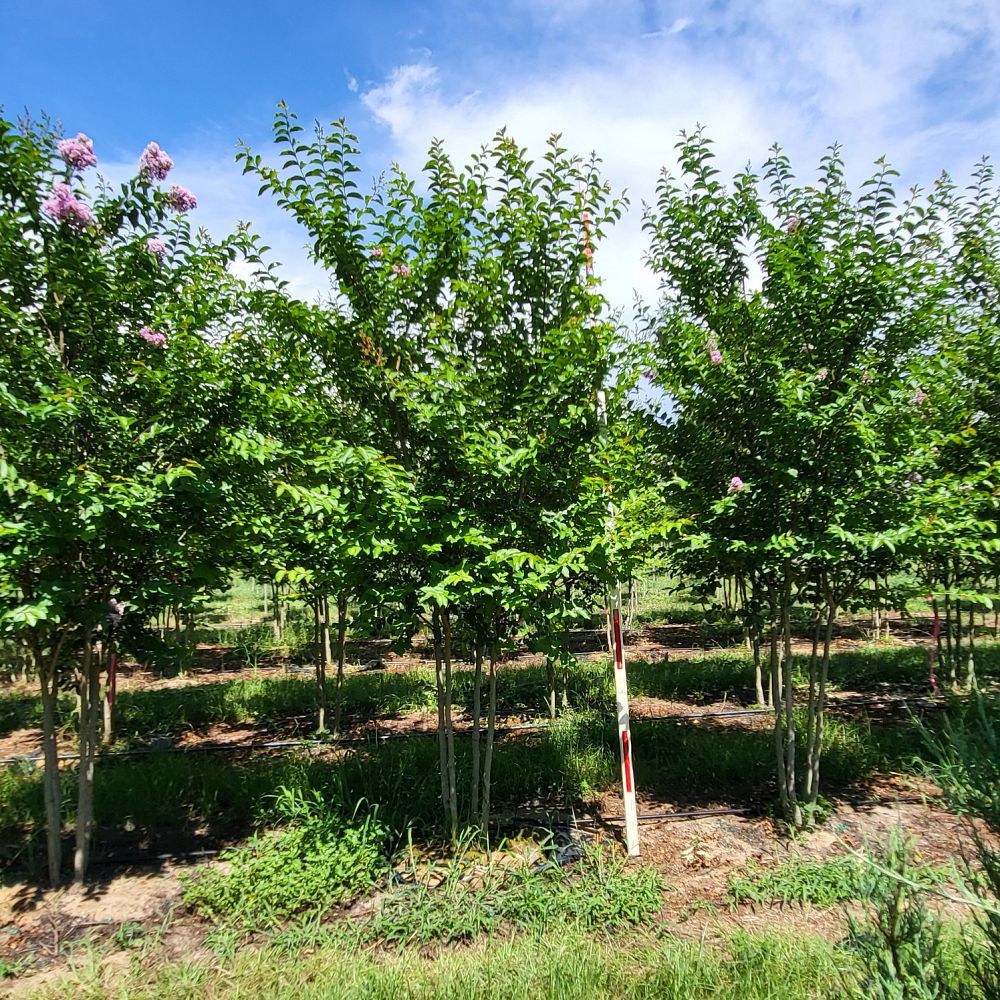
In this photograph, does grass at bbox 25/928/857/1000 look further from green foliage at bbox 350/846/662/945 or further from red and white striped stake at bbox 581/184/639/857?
red and white striped stake at bbox 581/184/639/857

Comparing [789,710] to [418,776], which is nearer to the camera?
[789,710]

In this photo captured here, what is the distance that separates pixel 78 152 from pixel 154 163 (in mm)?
378

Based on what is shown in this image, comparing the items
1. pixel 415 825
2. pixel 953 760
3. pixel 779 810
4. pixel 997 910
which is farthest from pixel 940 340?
pixel 415 825

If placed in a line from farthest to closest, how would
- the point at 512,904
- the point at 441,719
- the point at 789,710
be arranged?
1. the point at 789,710
2. the point at 441,719
3. the point at 512,904

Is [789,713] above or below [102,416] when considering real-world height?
below

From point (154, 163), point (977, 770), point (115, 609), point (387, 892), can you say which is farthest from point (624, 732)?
point (154, 163)

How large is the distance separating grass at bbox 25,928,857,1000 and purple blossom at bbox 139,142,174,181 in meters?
4.21

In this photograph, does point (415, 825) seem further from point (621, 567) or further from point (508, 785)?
point (621, 567)

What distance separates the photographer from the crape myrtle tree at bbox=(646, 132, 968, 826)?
4117 millimetres

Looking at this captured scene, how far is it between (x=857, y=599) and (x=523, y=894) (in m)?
3.06

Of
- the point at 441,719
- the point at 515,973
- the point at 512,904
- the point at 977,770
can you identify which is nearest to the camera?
the point at 977,770

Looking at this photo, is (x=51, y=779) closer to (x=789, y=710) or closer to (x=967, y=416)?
(x=789, y=710)

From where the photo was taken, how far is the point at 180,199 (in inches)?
157

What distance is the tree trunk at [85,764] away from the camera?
3.88 metres
